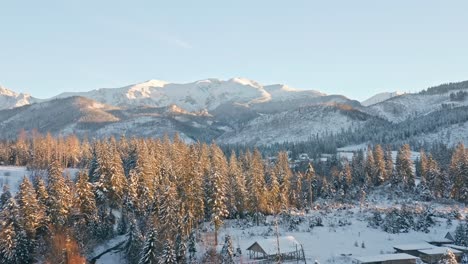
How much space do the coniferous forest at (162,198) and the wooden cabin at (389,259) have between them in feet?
48.5

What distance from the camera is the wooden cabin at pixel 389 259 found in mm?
58719

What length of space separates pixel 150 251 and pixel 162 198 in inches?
581

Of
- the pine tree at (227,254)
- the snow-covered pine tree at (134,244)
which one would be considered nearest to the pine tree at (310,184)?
the pine tree at (227,254)

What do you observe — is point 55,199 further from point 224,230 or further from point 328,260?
point 328,260

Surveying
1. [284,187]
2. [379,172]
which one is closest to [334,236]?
[284,187]

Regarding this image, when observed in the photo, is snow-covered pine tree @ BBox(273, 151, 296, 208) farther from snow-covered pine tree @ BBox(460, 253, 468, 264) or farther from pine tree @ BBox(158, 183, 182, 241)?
snow-covered pine tree @ BBox(460, 253, 468, 264)

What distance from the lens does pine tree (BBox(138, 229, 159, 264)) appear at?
2094 inches

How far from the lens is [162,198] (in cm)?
6725

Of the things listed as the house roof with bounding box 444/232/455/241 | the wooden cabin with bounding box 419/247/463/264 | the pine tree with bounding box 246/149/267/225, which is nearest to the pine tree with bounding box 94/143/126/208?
the pine tree with bounding box 246/149/267/225

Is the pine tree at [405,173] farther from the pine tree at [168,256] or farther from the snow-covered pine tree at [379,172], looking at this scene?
the pine tree at [168,256]

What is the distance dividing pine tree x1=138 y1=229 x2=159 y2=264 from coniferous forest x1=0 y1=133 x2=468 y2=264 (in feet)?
0.39

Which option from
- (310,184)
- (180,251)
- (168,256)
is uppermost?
(310,184)

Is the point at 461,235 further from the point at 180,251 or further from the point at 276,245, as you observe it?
the point at 180,251

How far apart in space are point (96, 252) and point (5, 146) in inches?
3890
